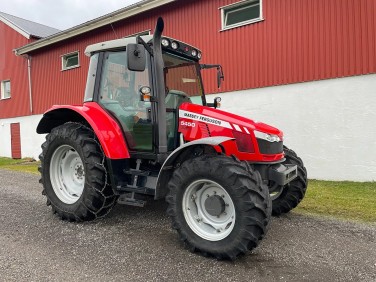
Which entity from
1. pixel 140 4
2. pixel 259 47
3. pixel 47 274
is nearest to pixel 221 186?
pixel 47 274

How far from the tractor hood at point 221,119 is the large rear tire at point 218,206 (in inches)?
22.2

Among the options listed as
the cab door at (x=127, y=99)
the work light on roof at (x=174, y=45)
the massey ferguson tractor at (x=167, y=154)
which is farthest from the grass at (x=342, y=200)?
the work light on roof at (x=174, y=45)

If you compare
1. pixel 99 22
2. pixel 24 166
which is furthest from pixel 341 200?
pixel 24 166

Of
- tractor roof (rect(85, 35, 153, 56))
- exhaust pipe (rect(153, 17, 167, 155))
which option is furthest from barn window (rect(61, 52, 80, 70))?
exhaust pipe (rect(153, 17, 167, 155))

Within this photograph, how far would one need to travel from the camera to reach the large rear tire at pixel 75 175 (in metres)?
4.12

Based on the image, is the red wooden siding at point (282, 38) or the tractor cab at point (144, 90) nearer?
the tractor cab at point (144, 90)

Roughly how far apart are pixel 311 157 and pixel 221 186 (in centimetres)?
549

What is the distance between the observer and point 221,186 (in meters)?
3.23

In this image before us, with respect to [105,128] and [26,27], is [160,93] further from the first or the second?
[26,27]

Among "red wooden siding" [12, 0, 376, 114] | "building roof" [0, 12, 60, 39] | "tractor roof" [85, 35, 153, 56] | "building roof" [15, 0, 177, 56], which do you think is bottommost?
"tractor roof" [85, 35, 153, 56]

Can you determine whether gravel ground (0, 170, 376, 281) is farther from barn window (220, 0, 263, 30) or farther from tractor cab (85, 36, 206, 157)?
barn window (220, 0, 263, 30)

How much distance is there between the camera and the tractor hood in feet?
12.2

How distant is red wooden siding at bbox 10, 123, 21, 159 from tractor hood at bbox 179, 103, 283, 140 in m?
14.2

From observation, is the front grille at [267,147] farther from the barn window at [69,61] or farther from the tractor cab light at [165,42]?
the barn window at [69,61]
